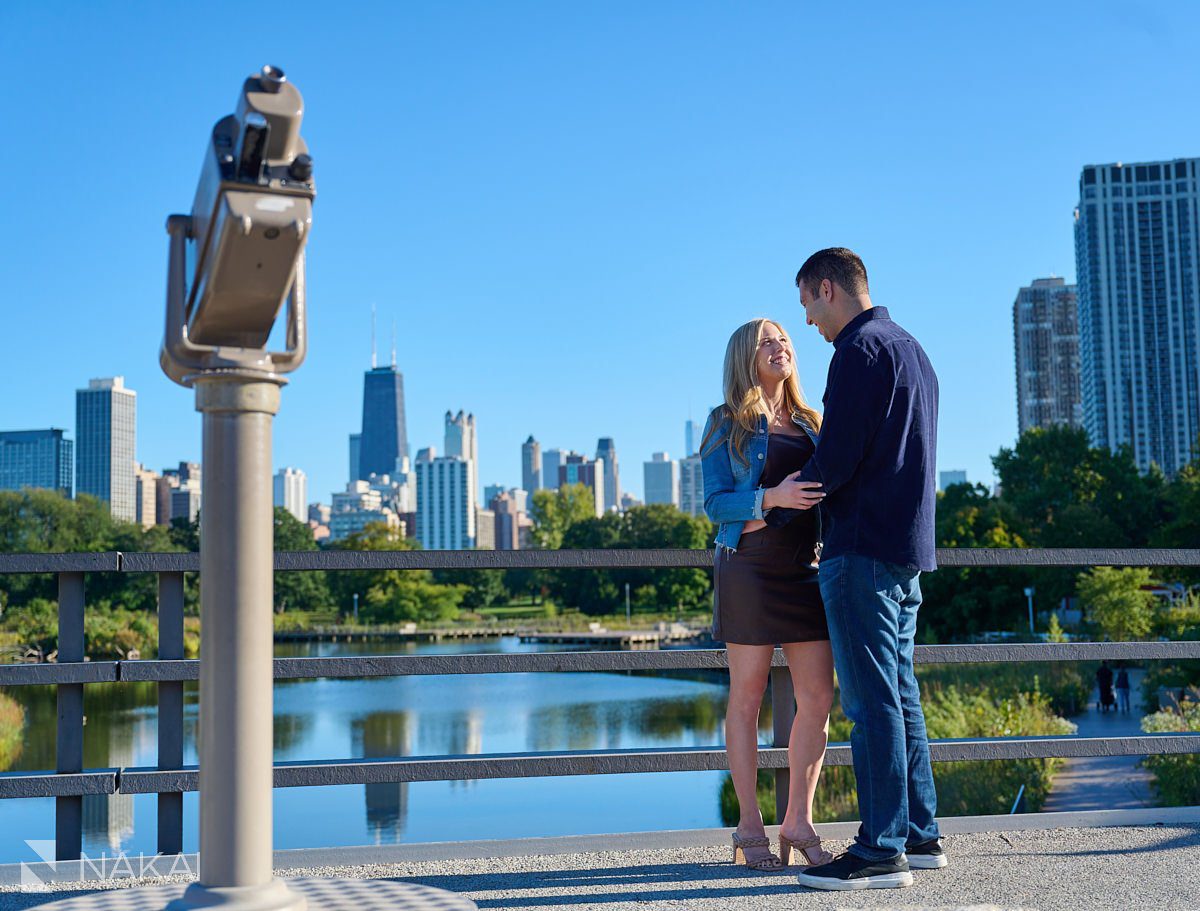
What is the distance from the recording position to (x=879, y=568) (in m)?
2.98

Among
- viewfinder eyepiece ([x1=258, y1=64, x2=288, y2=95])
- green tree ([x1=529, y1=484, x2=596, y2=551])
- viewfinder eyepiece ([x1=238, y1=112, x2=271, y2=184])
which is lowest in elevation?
viewfinder eyepiece ([x1=238, y1=112, x2=271, y2=184])

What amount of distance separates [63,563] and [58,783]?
23.2 inches

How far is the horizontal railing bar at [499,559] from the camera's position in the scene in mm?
3135

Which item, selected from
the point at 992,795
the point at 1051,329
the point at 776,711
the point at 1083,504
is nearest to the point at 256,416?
the point at 776,711

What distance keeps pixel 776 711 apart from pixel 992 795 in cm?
877

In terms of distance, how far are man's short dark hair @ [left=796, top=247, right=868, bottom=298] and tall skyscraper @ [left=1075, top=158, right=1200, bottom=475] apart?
9614cm

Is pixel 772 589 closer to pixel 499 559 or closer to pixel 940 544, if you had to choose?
pixel 499 559

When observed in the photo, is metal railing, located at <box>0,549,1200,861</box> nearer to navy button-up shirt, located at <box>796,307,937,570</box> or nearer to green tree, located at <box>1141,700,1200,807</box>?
navy button-up shirt, located at <box>796,307,937,570</box>

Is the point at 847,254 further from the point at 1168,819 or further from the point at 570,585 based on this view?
the point at 570,585

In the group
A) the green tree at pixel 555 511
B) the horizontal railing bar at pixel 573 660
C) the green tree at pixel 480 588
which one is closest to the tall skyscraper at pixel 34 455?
the green tree at pixel 555 511

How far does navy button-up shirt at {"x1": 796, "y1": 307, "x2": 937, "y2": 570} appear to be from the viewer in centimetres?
299

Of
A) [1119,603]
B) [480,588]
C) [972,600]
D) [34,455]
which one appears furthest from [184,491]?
[1119,603]

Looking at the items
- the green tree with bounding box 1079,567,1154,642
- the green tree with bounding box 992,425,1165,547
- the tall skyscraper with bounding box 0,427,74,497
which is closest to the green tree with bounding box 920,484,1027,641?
the green tree with bounding box 992,425,1165,547

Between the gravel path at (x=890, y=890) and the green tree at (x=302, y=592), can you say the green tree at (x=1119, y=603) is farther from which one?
the green tree at (x=302, y=592)
